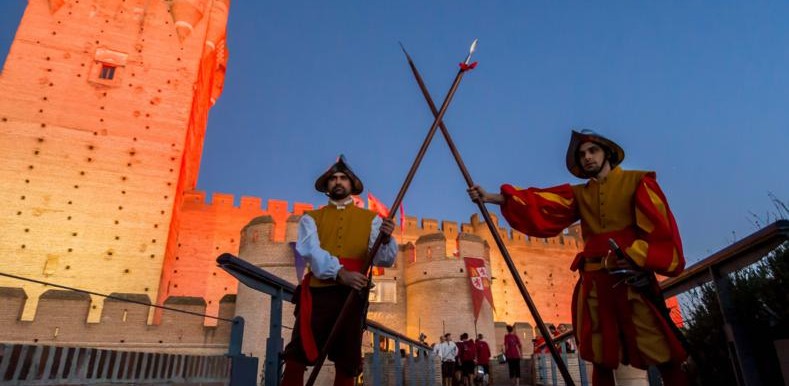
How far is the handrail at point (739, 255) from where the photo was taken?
1.93m

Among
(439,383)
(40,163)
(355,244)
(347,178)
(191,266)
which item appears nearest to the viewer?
(355,244)

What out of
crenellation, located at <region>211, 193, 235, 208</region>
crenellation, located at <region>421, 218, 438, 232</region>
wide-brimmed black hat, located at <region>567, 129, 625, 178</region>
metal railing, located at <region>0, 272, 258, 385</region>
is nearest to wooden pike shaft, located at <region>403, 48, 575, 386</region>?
wide-brimmed black hat, located at <region>567, 129, 625, 178</region>

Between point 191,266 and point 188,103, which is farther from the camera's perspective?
point 191,266

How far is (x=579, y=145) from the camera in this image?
287 cm

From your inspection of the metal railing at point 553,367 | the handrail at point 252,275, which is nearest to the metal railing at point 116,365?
the handrail at point 252,275

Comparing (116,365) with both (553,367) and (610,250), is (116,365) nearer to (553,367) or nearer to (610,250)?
(610,250)

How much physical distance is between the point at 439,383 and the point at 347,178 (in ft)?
25.5

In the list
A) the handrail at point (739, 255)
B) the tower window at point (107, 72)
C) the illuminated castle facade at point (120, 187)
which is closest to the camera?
the handrail at point (739, 255)

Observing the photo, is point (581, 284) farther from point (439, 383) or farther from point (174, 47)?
point (174, 47)

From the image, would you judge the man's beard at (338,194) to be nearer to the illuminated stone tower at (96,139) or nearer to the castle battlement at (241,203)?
the illuminated stone tower at (96,139)

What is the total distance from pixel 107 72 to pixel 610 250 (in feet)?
74.0

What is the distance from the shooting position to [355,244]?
2895 millimetres

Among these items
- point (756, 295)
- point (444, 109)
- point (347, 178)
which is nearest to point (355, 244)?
point (347, 178)

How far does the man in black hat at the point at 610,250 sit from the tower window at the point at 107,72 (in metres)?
21.6
